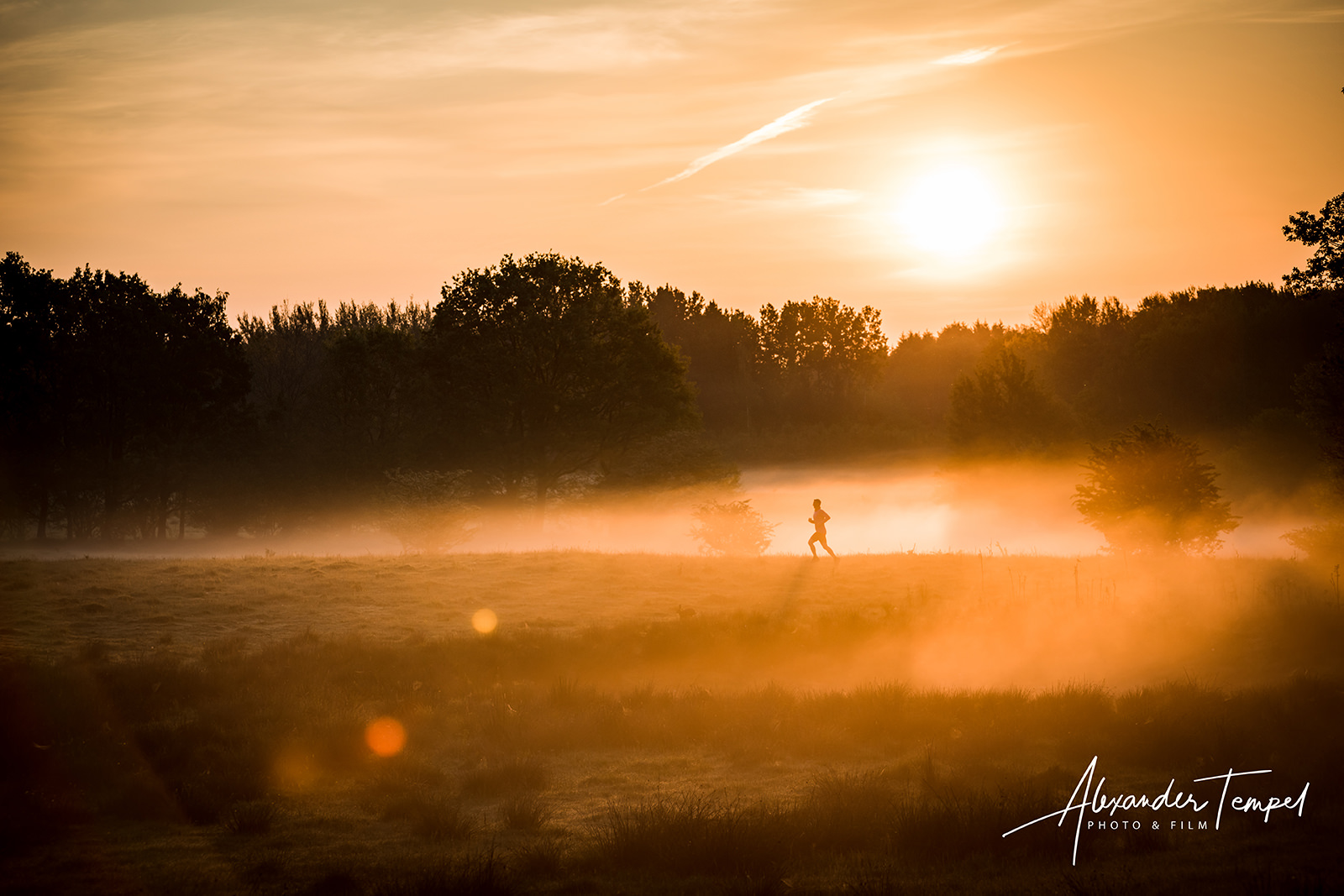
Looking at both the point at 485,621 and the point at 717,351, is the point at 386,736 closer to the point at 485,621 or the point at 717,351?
the point at 485,621

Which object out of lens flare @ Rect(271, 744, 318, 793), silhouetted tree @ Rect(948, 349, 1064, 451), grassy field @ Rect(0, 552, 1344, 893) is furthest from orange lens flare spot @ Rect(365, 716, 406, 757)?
silhouetted tree @ Rect(948, 349, 1064, 451)

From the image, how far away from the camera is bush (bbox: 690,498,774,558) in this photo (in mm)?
41594

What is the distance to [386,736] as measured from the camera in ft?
44.0

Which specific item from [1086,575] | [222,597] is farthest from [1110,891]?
[222,597]

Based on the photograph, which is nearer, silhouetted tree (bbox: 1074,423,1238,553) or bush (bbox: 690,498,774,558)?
silhouetted tree (bbox: 1074,423,1238,553)

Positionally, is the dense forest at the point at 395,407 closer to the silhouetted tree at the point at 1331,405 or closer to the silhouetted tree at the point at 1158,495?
the silhouetted tree at the point at 1331,405

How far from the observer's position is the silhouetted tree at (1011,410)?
69.5 m

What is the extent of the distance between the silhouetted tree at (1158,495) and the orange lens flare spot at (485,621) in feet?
64.0

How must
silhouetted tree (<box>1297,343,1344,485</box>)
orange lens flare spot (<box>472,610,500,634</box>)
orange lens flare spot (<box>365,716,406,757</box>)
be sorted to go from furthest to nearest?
1. silhouetted tree (<box>1297,343,1344,485</box>)
2. orange lens flare spot (<box>472,610,500,634</box>)
3. orange lens flare spot (<box>365,716,406,757</box>)

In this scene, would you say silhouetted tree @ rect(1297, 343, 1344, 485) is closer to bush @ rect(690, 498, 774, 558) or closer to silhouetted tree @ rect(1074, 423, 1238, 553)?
silhouetted tree @ rect(1074, 423, 1238, 553)

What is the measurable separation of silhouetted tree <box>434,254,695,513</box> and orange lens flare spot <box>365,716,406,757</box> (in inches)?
1365

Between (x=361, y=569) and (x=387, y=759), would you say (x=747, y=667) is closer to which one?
(x=387, y=759)

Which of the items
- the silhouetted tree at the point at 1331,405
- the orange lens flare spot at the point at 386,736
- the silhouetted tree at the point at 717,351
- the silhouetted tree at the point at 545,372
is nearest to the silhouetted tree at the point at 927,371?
the silhouetted tree at the point at 717,351

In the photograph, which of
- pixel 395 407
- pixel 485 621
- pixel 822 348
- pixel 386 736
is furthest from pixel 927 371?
pixel 386 736
